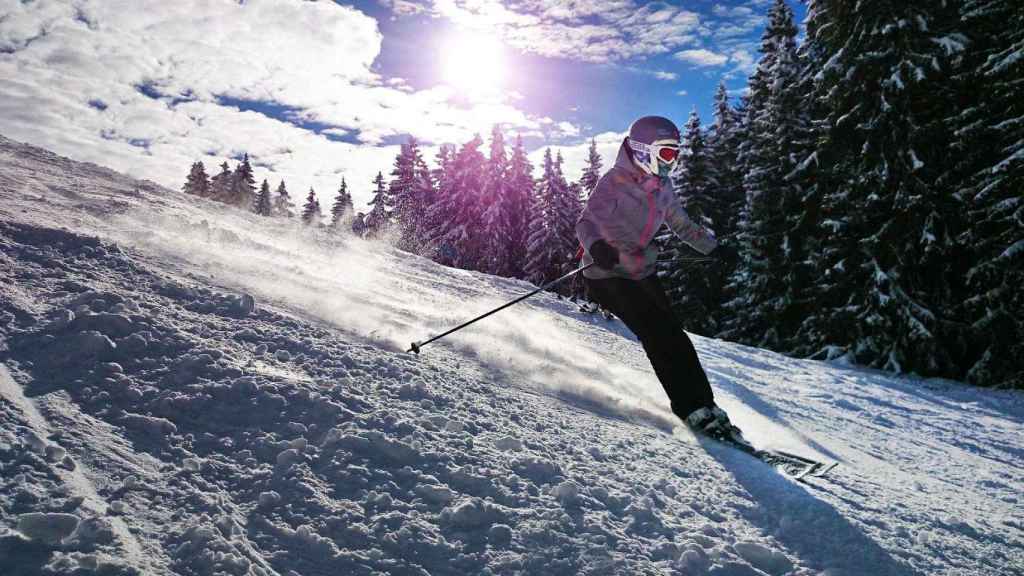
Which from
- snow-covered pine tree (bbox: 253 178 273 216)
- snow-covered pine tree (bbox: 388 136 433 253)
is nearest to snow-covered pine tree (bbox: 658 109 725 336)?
snow-covered pine tree (bbox: 388 136 433 253)

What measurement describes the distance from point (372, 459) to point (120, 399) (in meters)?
1.22

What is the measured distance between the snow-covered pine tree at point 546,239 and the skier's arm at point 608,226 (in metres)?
34.0

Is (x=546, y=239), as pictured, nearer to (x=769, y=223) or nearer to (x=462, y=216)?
(x=462, y=216)

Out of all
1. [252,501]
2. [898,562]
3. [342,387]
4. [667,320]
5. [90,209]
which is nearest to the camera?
[252,501]

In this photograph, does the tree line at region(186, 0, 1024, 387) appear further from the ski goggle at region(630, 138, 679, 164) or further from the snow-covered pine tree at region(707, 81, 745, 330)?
the ski goggle at region(630, 138, 679, 164)

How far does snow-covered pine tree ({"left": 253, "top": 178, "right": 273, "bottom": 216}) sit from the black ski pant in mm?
73805

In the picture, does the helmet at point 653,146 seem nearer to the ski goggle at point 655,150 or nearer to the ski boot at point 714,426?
the ski goggle at point 655,150

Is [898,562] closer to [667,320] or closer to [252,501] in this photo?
[667,320]

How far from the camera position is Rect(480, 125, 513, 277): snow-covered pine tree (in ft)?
137

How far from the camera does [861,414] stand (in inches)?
266

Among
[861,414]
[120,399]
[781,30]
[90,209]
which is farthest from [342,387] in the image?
[781,30]

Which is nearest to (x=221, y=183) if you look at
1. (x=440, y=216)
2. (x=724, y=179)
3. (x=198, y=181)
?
(x=198, y=181)

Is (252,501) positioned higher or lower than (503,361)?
lower

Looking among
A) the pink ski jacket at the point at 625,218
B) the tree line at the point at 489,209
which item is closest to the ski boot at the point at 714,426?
the pink ski jacket at the point at 625,218
